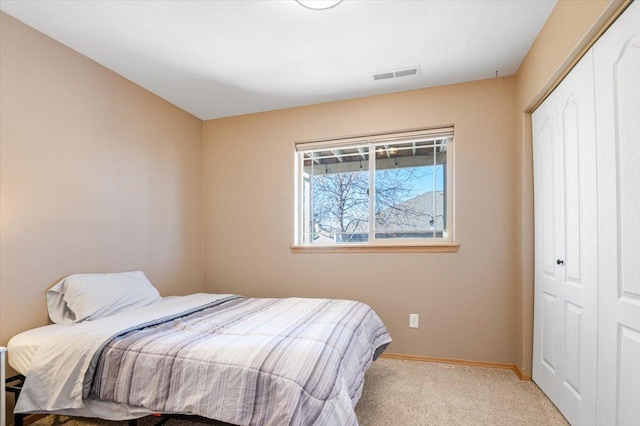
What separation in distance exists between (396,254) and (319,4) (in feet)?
6.96

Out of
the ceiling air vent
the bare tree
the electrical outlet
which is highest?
the ceiling air vent

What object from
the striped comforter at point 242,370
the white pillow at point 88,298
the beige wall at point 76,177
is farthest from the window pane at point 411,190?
the white pillow at point 88,298

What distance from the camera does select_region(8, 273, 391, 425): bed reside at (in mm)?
1364

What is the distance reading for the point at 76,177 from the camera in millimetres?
2391

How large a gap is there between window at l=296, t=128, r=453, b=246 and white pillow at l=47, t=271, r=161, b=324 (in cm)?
164

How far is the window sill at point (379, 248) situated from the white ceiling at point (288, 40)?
1.48m

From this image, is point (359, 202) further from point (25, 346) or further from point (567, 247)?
point (25, 346)

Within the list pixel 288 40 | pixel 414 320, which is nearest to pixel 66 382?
pixel 288 40

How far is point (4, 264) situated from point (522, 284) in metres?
3.56

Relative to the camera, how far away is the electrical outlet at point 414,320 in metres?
3.00

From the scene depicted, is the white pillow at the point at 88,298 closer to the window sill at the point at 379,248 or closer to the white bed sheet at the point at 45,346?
the white bed sheet at the point at 45,346

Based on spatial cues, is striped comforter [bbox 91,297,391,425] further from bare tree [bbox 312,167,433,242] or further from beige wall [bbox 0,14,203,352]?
bare tree [bbox 312,167,433,242]

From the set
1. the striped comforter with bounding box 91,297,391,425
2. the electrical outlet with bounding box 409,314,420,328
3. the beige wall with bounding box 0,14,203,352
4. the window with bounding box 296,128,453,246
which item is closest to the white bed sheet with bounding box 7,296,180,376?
the beige wall with bounding box 0,14,203,352

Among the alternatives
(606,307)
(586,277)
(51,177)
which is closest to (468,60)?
(586,277)
